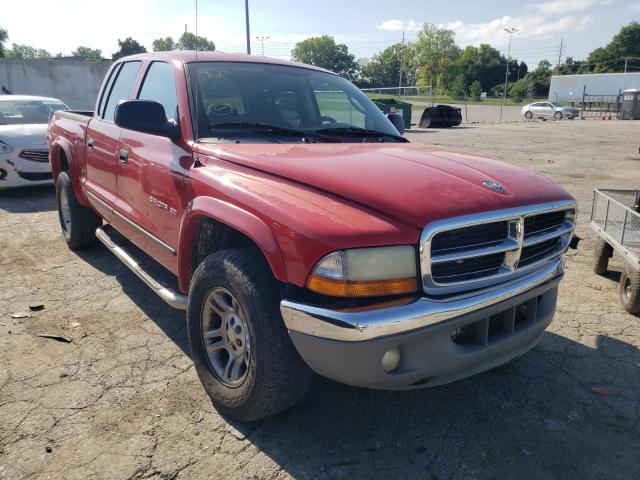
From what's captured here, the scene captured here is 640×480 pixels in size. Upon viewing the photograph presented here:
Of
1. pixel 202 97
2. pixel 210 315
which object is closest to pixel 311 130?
pixel 202 97

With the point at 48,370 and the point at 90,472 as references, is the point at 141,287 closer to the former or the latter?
the point at 48,370

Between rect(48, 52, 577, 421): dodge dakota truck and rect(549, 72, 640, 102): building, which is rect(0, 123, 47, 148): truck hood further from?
rect(549, 72, 640, 102): building

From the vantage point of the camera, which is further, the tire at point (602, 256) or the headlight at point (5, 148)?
the headlight at point (5, 148)

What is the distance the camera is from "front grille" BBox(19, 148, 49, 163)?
812 centimetres

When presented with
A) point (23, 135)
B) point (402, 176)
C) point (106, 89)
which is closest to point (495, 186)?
point (402, 176)

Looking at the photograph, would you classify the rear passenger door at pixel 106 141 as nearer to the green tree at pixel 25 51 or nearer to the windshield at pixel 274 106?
the windshield at pixel 274 106

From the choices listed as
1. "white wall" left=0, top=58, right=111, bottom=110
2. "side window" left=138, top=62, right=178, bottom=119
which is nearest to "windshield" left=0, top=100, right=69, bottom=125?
"side window" left=138, top=62, right=178, bottom=119

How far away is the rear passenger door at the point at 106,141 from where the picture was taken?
405cm

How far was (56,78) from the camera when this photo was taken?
22047mm

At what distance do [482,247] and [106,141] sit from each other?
3215 mm

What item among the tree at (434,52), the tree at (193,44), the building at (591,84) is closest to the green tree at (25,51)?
the tree at (434,52)

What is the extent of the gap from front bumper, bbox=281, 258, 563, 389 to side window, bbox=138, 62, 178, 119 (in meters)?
1.85

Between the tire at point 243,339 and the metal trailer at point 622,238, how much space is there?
2.88m

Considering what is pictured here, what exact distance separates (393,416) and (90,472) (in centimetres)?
152
